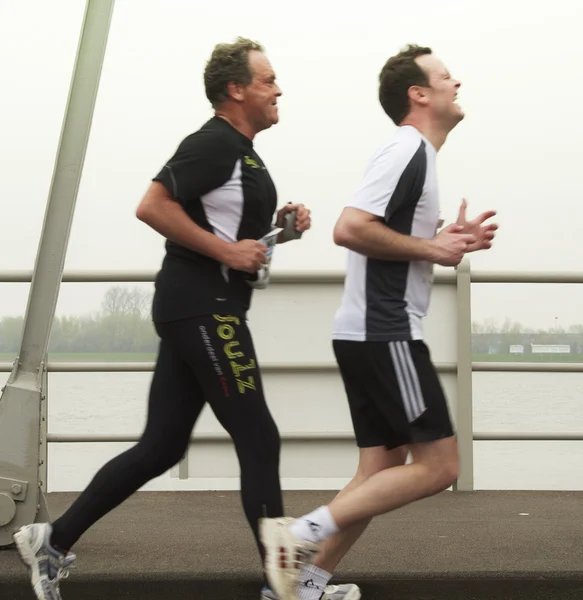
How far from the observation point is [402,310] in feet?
9.00

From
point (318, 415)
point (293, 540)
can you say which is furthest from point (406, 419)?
point (318, 415)

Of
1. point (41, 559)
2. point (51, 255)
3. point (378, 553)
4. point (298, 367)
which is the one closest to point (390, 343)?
point (41, 559)

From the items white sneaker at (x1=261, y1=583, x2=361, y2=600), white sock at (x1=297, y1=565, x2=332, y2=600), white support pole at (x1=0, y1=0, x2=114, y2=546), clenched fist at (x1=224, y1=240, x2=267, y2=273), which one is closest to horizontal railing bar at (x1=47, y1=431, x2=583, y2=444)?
white support pole at (x1=0, y1=0, x2=114, y2=546)

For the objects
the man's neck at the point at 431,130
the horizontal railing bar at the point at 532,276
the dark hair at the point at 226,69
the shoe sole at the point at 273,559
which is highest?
the dark hair at the point at 226,69

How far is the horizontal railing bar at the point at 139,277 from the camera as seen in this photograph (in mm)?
5059

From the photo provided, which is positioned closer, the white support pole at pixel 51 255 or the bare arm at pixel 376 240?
the bare arm at pixel 376 240

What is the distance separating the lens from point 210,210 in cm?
291

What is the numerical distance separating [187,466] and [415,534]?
1604mm

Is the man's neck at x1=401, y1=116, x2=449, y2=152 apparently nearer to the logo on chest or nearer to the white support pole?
the logo on chest

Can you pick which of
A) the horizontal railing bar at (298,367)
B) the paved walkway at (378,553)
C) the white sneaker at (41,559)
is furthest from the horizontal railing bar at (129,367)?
the white sneaker at (41,559)

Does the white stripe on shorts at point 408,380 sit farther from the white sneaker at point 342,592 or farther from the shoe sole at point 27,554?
the shoe sole at point 27,554

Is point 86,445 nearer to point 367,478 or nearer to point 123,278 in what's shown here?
point 123,278

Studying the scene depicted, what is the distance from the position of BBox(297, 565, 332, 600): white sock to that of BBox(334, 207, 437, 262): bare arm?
0.85 m

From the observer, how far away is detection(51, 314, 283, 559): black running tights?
9.39 ft
